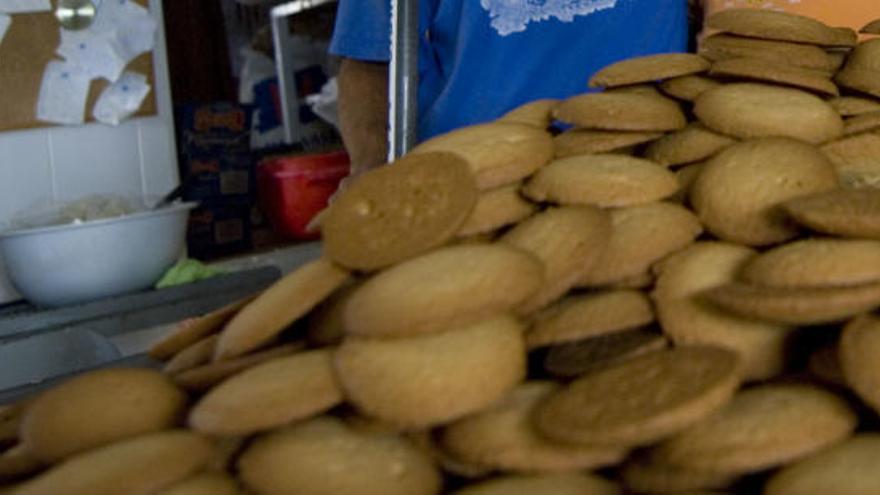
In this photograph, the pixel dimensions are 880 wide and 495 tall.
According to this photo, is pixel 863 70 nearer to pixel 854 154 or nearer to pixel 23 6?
pixel 854 154

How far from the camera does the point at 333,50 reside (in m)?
1.97

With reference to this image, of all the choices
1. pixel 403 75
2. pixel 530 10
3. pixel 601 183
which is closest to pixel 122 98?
pixel 403 75

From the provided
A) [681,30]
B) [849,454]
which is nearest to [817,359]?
[849,454]

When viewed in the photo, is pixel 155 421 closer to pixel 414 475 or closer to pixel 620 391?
pixel 414 475

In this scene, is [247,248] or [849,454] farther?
[247,248]

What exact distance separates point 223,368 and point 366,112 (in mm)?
1233

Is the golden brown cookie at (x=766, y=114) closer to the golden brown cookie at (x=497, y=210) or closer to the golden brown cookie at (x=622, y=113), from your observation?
the golden brown cookie at (x=622, y=113)

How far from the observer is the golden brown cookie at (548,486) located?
2.27 ft

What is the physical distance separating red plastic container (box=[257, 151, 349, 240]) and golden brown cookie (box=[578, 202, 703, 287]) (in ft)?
6.71

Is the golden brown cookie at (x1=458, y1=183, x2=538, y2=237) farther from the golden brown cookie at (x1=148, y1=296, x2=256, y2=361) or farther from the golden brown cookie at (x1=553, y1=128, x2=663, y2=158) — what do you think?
the golden brown cookie at (x1=148, y1=296, x2=256, y2=361)

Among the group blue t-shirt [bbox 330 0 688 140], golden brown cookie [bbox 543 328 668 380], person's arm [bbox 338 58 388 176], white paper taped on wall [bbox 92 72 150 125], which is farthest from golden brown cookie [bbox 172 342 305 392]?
white paper taped on wall [bbox 92 72 150 125]

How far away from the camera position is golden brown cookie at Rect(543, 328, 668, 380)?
2.51ft

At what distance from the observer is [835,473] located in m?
0.67

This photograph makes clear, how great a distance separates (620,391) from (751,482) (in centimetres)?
12
